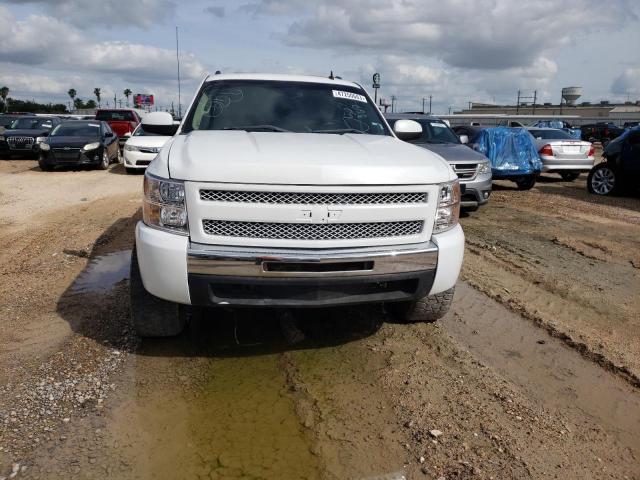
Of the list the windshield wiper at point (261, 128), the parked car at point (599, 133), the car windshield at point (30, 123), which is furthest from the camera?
the parked car at point (599, 133)

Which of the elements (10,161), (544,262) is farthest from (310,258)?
(10,161)

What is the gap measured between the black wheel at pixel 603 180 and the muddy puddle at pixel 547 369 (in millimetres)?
8838

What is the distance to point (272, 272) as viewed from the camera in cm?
299

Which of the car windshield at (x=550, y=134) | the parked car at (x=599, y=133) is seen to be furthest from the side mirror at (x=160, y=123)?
the parked car at (x=599, y=133)

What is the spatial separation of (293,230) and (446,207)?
104 cm

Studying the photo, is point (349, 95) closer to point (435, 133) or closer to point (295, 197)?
point (295, 197)

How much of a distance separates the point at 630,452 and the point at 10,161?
2064cm

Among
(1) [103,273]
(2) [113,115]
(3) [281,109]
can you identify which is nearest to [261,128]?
(3) [281,109]

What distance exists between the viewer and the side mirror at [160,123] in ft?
15.5

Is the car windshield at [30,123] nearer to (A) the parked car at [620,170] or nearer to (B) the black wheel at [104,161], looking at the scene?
A: (B) the black wheel at [104,161]

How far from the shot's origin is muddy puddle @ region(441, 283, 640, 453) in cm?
294

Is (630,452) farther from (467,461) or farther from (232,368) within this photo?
(232,368)

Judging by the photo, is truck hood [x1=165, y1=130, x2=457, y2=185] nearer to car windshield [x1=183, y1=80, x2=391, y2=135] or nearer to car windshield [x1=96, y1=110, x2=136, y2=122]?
car windshield [x1=183, y1=80, x2=391, y2=135]

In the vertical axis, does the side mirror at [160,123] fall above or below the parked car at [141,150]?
above
